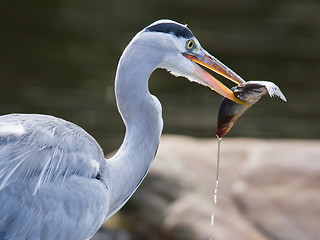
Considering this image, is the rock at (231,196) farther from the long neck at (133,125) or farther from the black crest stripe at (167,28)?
the black crest stripe at (167,28)

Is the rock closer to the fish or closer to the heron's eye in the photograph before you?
the fish

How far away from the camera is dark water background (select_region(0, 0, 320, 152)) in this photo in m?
Result: 10.4

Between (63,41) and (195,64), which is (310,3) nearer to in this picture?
(63,41)

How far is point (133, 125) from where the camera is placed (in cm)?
427

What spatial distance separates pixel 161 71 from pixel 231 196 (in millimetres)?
6181

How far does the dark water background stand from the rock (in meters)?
2.91

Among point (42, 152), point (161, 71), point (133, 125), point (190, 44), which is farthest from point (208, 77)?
point (161, 71)

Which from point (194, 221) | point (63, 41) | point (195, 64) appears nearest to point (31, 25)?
point (63, 41)

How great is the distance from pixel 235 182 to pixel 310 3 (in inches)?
447

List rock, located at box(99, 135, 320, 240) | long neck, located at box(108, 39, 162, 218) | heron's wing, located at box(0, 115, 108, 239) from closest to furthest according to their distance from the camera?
heron's wing, located at box(0, 115, 108, 239), long neck, located at box(108, 39, 162, 218), rock, located at box(99, 135, 320, 240)

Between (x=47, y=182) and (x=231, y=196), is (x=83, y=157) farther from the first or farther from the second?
(x=231, y=196)

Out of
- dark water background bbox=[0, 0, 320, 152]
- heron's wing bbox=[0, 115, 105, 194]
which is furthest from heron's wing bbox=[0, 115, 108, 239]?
dark water background bbox=[0, 0, 320, 152]

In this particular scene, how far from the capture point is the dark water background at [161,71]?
10.4 metres

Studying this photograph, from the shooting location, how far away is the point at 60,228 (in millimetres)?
3939
